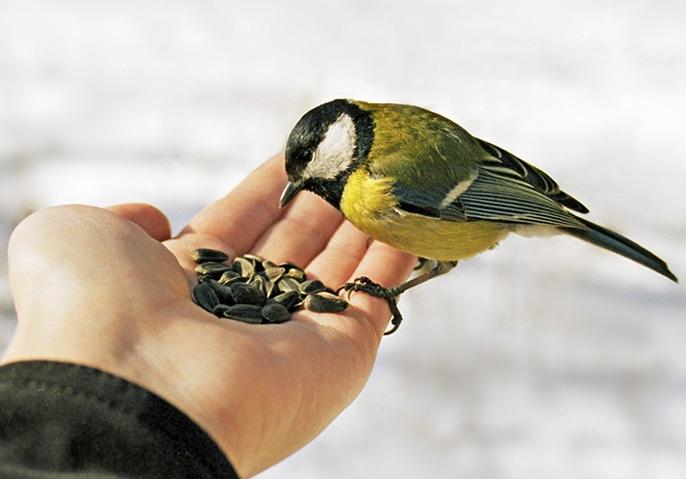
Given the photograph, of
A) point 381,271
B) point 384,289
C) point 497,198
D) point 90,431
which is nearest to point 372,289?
point 384,289

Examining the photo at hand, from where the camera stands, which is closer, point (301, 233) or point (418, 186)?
point (418, 186)

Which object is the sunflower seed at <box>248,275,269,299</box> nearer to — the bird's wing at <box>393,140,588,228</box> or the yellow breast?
the yellow breast

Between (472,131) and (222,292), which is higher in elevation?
(472,131)

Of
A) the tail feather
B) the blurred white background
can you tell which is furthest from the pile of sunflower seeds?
the tail feather

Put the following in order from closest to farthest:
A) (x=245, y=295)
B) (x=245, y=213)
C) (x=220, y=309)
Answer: (x=220, y=309)
(x=245, y=295)
(x=245, y=213)

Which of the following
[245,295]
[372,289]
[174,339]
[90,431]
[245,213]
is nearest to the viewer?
[90,431]

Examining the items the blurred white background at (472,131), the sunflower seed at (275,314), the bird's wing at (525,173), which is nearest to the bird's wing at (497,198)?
the bird's wing at (525,173)

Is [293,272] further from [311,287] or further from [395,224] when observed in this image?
[395,224]
